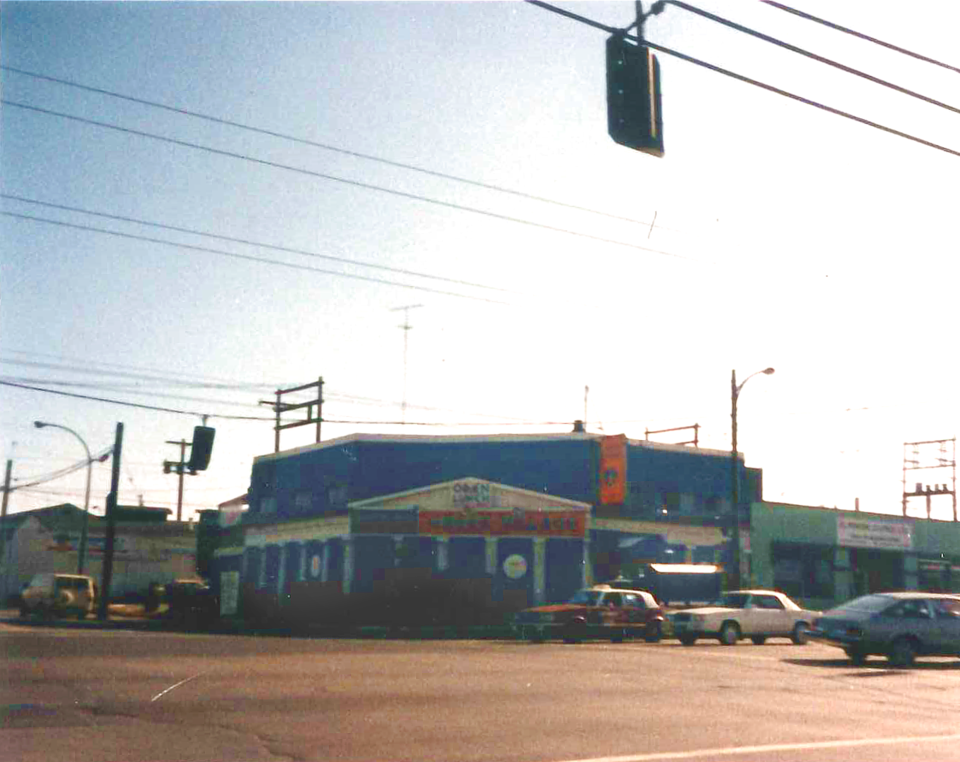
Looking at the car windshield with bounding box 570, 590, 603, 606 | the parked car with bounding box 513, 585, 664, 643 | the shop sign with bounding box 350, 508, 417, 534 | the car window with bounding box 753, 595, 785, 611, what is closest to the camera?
the parked car with bounding box 513, 585, 664, 643

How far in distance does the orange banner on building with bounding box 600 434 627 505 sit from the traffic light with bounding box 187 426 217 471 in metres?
22.7

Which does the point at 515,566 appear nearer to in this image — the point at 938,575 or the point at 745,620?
the point at 745,620

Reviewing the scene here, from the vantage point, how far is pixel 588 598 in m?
32.0

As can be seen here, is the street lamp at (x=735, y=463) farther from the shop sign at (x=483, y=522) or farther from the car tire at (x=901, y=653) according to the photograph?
the car tire at (x=901, y=653)

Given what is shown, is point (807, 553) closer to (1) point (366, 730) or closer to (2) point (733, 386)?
(2) point (733, 386)

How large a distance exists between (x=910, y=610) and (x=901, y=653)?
0.96m

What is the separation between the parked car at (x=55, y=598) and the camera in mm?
43406

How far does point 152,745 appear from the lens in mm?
10719

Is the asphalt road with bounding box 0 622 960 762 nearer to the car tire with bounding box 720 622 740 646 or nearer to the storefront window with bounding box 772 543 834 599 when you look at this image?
the car tire with bounding box 720 622 740 646

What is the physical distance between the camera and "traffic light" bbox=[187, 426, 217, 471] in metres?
24.2

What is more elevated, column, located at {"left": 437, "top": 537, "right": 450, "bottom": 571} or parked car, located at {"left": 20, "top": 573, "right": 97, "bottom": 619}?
column, located at {"left": 437, "top": 537, "right": 450, "bottom": 571}

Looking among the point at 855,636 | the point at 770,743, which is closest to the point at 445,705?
the point at 770,743

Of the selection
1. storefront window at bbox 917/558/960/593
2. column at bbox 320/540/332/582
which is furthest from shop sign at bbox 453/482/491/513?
storefront window at bbox 917/558/960/593

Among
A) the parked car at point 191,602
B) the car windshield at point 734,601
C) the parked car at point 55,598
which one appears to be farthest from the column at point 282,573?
the car windshield at point 734,601
